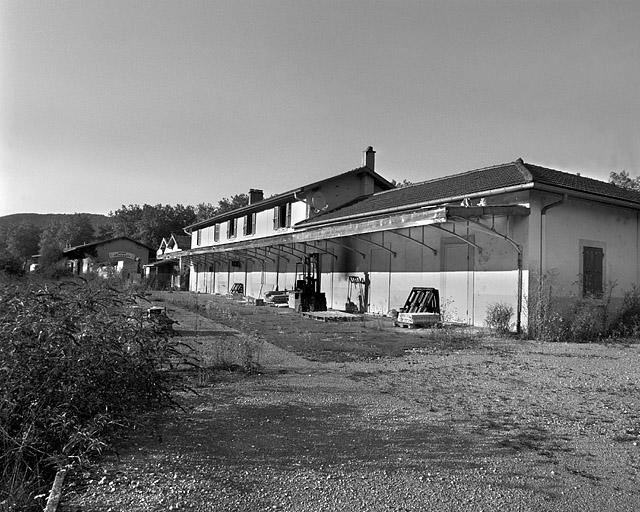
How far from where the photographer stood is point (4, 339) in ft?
13.0

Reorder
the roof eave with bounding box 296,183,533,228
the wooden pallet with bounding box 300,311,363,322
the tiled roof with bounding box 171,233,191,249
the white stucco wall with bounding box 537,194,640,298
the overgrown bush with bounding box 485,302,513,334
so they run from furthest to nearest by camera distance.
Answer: the tiled roof with bounding box 171,233,191,249 < the wooden pallet with bounding box 300,311,363,322 < the white stucco wall with bounding box 537,194,640,298 < the roof eave with bounding box 296,183,533,228 < the overgrown bush with bounding box 485,302,513,334

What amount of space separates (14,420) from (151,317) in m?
1.61

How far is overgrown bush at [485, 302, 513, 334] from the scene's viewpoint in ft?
40.3

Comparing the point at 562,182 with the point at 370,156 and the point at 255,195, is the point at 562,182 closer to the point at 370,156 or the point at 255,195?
the point at 370,156

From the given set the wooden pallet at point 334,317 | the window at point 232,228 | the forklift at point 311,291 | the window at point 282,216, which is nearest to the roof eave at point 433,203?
the forklift at point 311,291

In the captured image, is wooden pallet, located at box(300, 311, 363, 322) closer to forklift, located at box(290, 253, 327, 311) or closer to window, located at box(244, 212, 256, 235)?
forklift, located at box(290, 253, 327, 311)

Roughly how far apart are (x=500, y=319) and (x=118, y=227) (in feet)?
288

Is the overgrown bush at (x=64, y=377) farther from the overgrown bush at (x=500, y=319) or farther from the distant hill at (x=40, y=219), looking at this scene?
the distant hill at (x=40, y=219)

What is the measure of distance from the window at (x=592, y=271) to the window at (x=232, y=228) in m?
24.5

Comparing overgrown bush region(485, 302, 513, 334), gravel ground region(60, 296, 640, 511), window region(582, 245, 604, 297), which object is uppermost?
window region(582, 245, 604, 297)

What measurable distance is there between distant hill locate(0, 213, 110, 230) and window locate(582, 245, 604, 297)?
98.8 m

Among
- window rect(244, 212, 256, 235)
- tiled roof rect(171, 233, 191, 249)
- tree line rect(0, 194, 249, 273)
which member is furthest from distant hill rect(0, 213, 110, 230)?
window rect(244, 212, 256, 235)

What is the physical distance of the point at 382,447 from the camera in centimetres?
424

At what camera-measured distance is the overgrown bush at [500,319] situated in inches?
483
